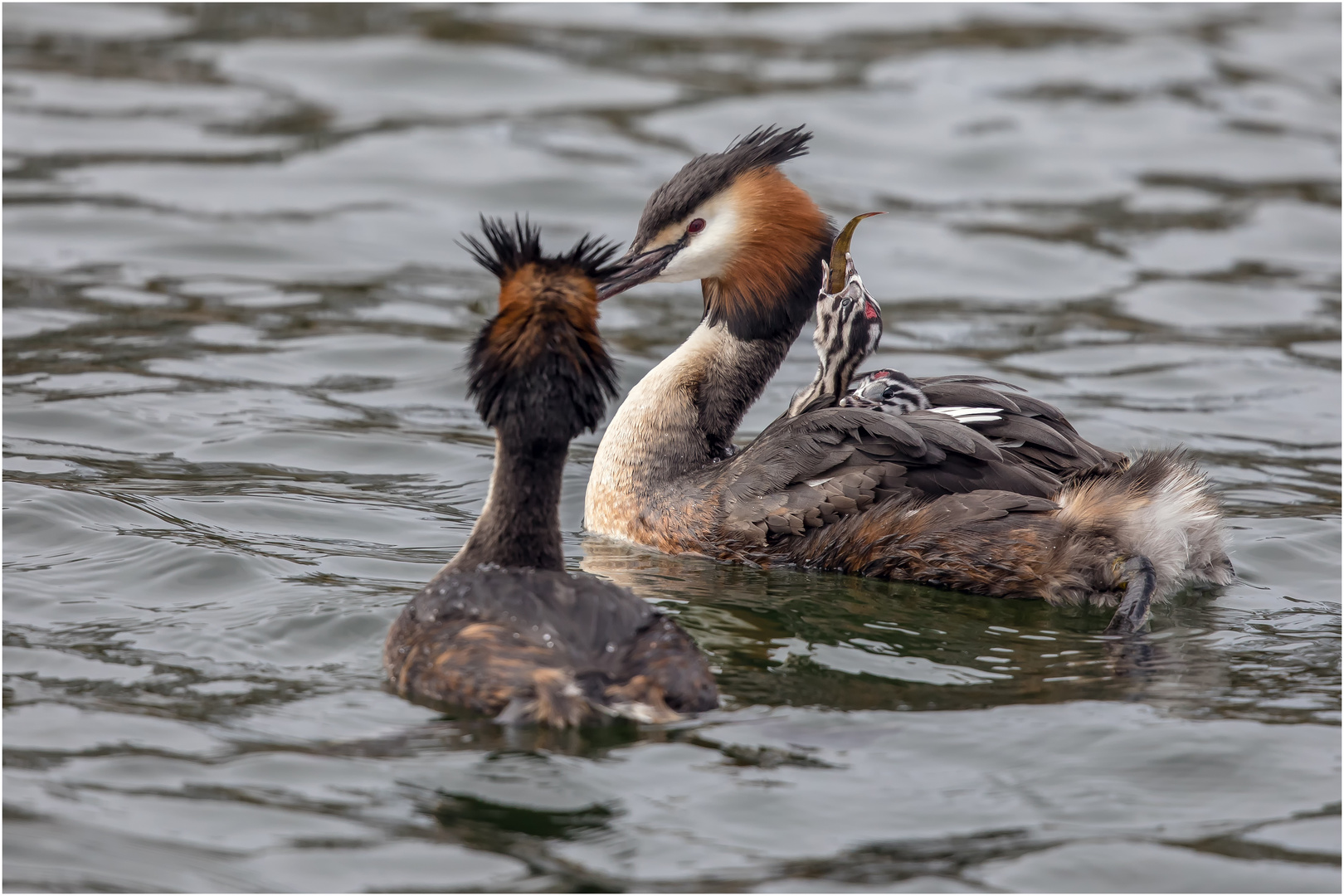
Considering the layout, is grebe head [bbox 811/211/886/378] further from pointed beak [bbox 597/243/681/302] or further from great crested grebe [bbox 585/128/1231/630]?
pointed beak [bbox 597/243/681/302]

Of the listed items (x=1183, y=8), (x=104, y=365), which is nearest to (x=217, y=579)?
(x=104, y=365)

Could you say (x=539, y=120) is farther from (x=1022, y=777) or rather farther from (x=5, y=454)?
(x=1022, y=777)

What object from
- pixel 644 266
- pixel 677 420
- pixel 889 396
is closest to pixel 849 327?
pixel 889 396

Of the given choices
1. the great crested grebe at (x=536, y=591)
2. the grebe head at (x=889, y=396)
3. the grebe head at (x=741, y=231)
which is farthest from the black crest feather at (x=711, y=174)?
the great crested grebe at (x=536, y=591)

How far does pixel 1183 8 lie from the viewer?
19.8 m

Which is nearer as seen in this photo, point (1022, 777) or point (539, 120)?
point (1022, 777)

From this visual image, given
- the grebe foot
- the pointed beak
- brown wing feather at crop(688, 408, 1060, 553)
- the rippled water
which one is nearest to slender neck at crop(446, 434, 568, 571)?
the rippled water

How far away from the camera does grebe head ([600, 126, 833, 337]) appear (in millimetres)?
7727

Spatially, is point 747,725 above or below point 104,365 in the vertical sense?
below

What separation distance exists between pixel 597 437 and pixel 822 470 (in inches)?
125

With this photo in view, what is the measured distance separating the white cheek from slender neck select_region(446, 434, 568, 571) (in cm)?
220

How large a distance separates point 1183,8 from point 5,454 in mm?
15690

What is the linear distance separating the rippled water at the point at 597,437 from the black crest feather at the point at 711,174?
1.55 m

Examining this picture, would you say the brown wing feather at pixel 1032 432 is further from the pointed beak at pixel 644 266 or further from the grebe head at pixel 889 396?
the pointed beak at pixel 644 266
